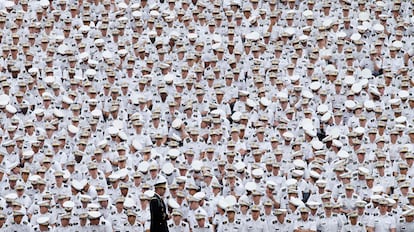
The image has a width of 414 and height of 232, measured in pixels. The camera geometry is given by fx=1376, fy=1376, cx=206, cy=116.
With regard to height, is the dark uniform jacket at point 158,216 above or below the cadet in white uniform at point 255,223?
above

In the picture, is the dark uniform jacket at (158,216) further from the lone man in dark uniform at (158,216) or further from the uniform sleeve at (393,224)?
the uniform sleeve at (393,224)

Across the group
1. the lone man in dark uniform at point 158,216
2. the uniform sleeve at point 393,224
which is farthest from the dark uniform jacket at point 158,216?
the uniform sleeve at point 393,224

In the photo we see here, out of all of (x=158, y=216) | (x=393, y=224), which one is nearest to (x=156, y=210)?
(x=158, y=216)

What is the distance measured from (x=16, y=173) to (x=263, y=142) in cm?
318

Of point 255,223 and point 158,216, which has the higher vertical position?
point 158,216

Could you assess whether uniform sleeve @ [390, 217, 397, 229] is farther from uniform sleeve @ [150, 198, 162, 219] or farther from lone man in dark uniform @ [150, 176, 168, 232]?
uniform sleeve @ [150, 198, 162, 219]

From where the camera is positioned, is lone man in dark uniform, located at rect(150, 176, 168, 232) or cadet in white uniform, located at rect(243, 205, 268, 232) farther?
cadet in white uniform, located at rect(243, 205, 268, 232)

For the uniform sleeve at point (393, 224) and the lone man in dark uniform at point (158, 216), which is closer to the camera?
the lone man in dark uniform at point (158, 216)

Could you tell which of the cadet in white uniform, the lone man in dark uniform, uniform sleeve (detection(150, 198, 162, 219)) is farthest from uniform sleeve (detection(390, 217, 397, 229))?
uniform sleeve (detection(150, 198, 162, 219))

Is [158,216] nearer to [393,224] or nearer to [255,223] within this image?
[255,223]

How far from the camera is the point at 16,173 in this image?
1723 centimetres

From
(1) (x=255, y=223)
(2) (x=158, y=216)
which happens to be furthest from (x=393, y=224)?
(2) (x=158, y=216)

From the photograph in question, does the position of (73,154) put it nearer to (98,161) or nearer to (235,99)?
(98,161)

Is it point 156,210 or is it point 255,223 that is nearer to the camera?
point 156,210
